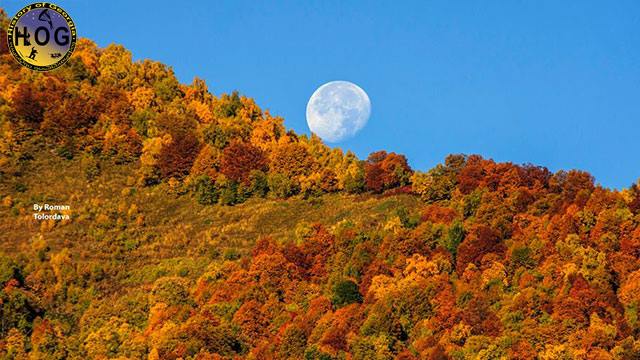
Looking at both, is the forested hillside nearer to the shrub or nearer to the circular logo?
the shrub

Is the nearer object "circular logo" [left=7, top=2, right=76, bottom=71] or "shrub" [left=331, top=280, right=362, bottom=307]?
"circular logo" [left=7, top=2, right=76, bottom=71]

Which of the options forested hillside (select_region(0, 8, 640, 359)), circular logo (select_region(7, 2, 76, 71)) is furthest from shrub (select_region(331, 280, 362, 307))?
circular logo (select_region(7, 2, 76, 71))

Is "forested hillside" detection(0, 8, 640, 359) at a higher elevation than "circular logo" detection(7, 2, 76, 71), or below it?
below

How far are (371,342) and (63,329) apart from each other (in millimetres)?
39676

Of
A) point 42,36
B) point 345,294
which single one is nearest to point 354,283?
point 345,294

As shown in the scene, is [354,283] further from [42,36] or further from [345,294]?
[42,36]

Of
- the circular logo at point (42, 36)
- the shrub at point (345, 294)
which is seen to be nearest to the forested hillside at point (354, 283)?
the shrub at point (345, 294)

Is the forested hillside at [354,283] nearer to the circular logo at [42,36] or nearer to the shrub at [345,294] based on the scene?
the shrub at [345,294]

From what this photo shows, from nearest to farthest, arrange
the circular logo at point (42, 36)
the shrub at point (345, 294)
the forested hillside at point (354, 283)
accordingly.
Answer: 1. the forested hillside at point (354, 283)
2. the circular logo at point (42, 36)
3. the shrub at point (345, 294)

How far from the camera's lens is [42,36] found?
161 metres

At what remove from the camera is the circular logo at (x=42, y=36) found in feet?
511

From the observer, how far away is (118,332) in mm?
162250

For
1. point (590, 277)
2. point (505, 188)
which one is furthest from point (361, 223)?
point (590, 277)

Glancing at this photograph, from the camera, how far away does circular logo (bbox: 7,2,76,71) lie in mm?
155750
